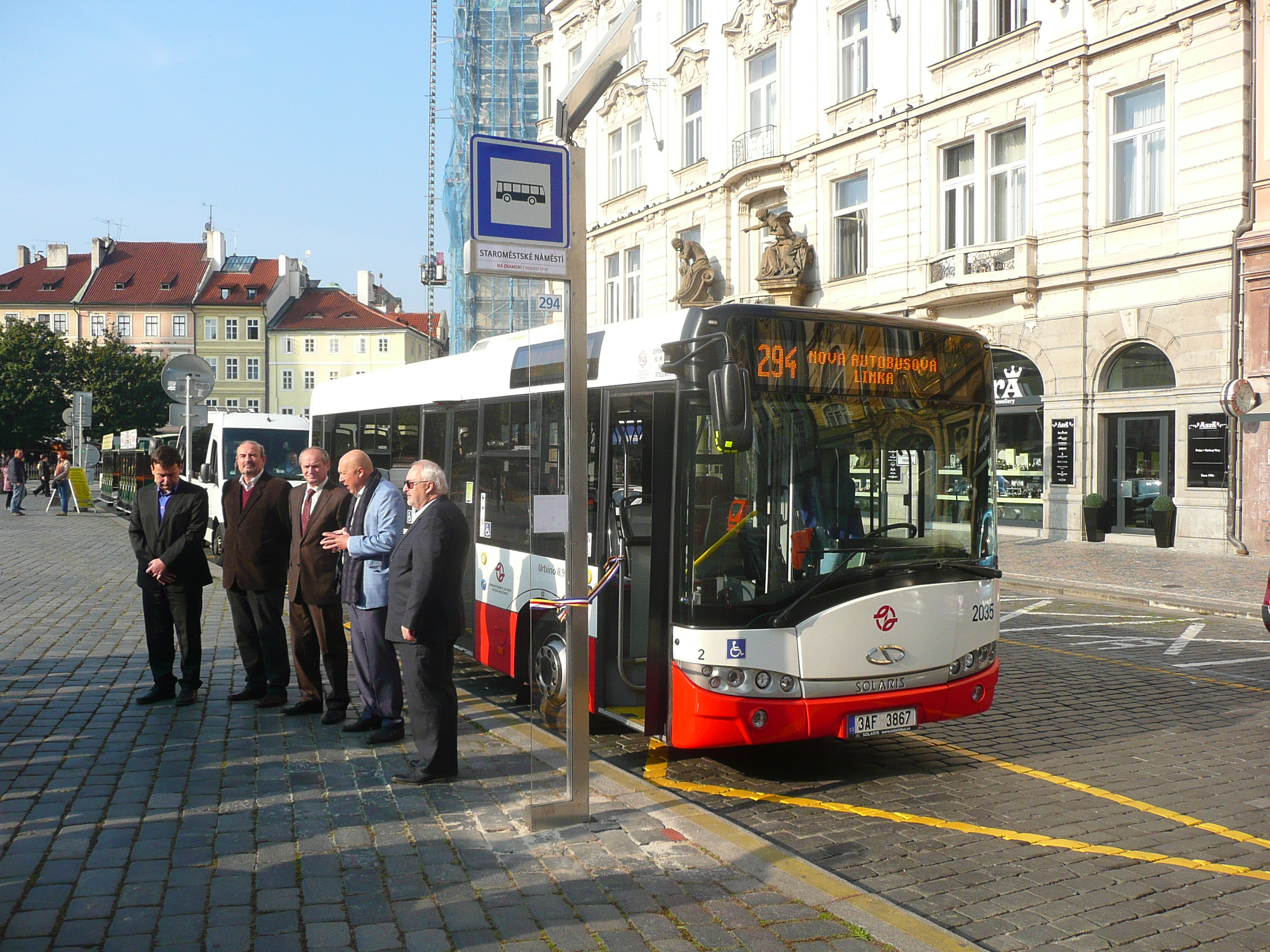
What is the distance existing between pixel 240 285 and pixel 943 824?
99.0 meters

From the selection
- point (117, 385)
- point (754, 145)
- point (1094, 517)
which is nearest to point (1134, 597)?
point (1094, 517)

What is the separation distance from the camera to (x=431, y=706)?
5.91 metres

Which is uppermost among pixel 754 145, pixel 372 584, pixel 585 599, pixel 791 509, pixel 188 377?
pixel 754 145

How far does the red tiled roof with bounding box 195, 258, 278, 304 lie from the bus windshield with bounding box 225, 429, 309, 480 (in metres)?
78.3

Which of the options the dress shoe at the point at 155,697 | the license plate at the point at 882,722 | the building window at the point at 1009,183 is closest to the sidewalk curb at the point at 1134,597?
the license plate at the point at 882,722

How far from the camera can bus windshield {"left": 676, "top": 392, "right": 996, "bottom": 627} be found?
599cm

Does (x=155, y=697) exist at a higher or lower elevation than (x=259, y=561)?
lower

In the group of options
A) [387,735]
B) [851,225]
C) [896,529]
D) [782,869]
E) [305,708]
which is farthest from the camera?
[851,225]

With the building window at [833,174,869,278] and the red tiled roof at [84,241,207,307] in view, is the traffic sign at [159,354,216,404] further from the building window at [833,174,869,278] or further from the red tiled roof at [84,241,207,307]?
the red tiled roof at [84,241,207,307]

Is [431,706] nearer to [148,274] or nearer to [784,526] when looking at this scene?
[784,526]

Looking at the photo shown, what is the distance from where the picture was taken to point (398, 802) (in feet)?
18.1

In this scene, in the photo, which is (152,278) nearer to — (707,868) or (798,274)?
(798,274)

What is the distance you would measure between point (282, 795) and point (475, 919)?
72.5 inches

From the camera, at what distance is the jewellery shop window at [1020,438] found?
24250 mm
